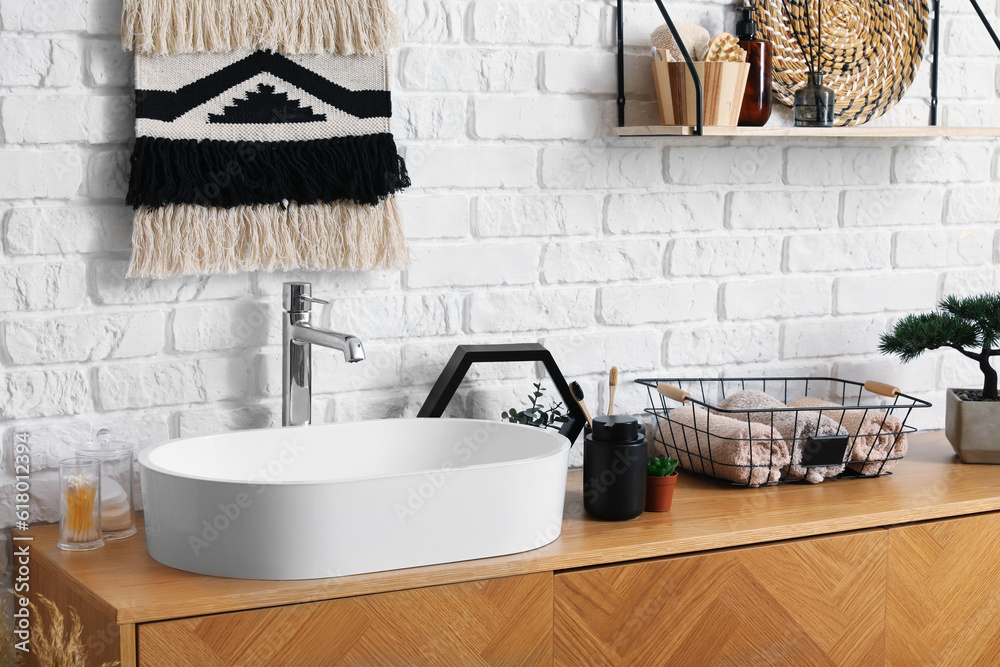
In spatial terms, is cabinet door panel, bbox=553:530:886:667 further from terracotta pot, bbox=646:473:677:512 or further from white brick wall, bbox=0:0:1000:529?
white brick wall, bbox=0:0:1000:529

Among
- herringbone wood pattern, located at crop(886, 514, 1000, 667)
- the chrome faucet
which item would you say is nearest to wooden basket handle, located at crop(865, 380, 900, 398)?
herringbone wood pattern, located at crop(886, 514, 1000, 667)

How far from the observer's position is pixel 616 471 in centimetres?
129

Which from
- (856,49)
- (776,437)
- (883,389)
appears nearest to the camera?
(776,437)

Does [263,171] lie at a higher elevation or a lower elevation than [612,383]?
higher

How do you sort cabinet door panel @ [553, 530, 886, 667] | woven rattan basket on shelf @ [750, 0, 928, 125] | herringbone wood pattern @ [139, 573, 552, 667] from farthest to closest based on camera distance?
woven rattan basket on shelf @ [750, 0, 928, 125] < cabinet door panel @ [553, 530, 886, 667] < herringbone wood pattern @ [139, 573, 552, 667]

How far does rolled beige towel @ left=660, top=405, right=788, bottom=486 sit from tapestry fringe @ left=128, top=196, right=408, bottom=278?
1.67ft

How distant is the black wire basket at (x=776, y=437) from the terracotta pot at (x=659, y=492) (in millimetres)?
143

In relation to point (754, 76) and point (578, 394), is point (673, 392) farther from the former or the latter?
Result: point (754, 76)

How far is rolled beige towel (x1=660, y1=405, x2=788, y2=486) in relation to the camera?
143cm

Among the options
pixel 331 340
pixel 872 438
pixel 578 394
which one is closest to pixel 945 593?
pixel 872 438

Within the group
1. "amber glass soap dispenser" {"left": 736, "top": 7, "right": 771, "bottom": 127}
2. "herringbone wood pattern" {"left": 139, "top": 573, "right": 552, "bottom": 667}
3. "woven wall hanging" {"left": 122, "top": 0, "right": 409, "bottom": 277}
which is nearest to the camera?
"herringbone wood pattern" {"left": 139, "top": 573, "right": 552, "bottom": 667}

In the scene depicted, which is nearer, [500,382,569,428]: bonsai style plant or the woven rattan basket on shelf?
[500,382,569,428]: bonsai style plant

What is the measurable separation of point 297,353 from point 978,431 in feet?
3.50

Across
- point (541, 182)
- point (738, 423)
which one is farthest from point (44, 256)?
point (738, 423)
